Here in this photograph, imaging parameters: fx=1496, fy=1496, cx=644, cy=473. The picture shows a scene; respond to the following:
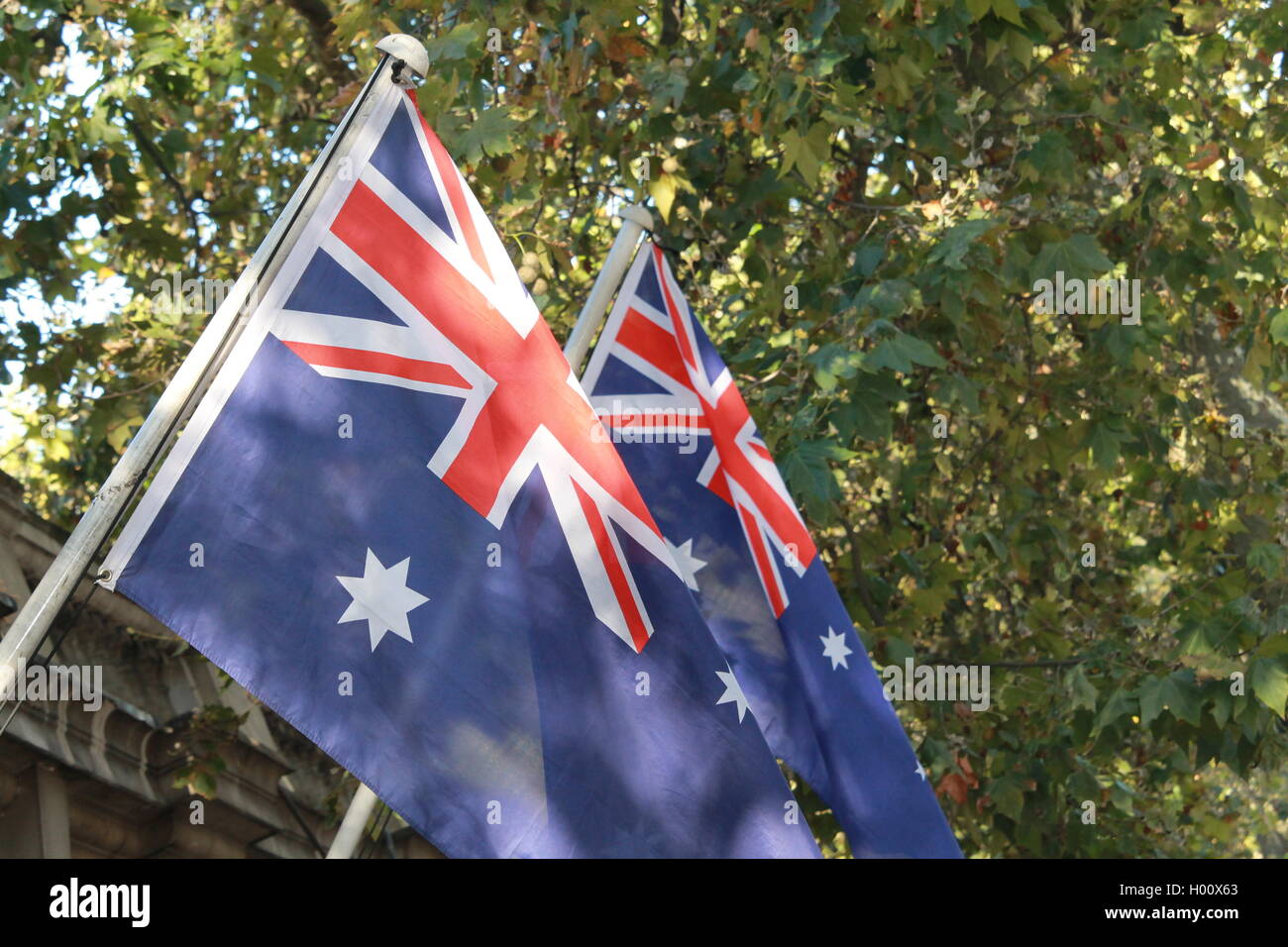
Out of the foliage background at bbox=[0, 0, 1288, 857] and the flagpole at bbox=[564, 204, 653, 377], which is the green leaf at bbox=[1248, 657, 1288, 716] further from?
the flagpole at bbox=[564, 204, 653, 377]

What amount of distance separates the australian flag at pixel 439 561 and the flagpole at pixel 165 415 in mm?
45

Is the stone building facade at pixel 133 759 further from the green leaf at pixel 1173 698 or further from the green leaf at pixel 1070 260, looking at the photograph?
the green leaf at pixel 1070 260

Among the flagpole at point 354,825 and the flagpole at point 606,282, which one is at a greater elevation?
the flagpole at point 606,282

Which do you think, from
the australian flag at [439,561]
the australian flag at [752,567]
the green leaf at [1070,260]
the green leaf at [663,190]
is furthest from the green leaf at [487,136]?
the green leaf at [1070,260]

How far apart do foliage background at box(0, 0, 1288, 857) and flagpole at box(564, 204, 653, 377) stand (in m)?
0.59

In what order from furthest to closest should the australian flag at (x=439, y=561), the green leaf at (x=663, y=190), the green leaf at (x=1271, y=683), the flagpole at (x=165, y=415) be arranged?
the green leaf at (x=663, y=190)
the green leaf at (x=1271, y=683)
the australian flag at (x=439, y=561)
the flagpole at (x=165, y=415)

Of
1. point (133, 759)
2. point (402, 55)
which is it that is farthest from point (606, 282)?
point (133, 759)

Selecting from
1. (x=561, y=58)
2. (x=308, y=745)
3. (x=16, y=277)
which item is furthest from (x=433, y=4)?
(x=308, y=745)

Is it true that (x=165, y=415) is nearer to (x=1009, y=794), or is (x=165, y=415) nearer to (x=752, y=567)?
(x=752, y=567)

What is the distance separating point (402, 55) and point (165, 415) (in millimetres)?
1059

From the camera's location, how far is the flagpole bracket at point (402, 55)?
334 cm

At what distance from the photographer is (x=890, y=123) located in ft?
24.3

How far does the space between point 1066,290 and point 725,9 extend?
2.29 m

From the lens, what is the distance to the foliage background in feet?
20.7
